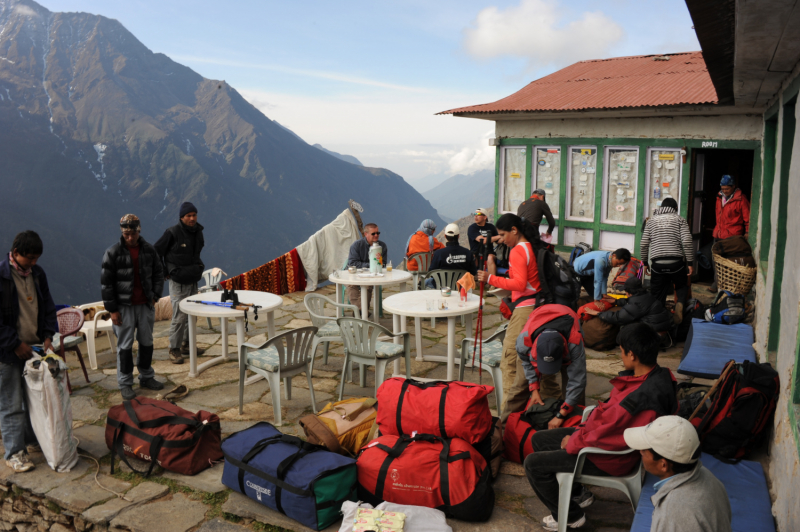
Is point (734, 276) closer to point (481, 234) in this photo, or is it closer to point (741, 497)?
point (481, 234)

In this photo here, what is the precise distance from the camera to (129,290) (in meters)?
5.89

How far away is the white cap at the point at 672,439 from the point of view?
246cm

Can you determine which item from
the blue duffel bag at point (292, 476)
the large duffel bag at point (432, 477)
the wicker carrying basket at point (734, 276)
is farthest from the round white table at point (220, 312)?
the wicker carrying basket at point (734, 276)

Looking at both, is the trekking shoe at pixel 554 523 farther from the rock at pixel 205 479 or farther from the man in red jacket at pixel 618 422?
the rock at pixel 205 479

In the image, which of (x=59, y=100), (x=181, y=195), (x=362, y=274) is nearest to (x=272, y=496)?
(x=362, y=274)

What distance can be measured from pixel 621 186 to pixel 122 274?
8415 mm

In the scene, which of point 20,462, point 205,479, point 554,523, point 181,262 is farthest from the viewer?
point 181,262

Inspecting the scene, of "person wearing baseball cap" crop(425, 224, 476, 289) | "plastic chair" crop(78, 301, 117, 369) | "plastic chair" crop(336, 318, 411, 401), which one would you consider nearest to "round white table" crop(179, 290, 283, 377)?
"plastic chair" crop(78, 301, 117, 369)

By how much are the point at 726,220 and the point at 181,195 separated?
111m

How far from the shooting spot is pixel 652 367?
11.6ft

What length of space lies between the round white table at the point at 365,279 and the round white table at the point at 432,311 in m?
0.90

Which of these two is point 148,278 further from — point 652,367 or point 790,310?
point 790,310

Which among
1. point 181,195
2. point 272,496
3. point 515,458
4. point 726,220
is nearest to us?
point 272,496

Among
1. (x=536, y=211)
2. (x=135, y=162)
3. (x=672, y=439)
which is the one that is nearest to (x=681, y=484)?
(x=672, y=439)
